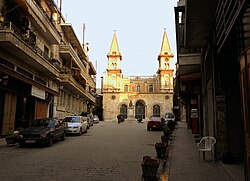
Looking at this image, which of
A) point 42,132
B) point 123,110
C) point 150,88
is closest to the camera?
point 42,132

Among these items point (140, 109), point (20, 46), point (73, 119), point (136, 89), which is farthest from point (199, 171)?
point (136, 89)

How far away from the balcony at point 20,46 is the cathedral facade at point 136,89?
46824 mm

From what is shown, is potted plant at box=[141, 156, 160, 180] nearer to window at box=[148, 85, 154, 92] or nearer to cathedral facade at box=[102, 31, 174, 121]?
cathedral facade at box=[102, 31, 174, 121]

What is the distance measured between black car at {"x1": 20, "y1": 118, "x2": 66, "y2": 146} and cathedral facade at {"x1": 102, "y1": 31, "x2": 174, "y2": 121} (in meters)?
52.0

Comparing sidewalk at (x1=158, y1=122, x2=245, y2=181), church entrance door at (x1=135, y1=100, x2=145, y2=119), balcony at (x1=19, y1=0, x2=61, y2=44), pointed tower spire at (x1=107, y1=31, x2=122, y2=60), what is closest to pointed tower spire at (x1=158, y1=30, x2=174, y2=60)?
pointed tower spire at (x1=107, y1=31, x2=122, y2=60)

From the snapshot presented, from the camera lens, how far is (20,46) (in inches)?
639

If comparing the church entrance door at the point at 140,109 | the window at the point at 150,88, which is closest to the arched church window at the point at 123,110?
the church entrance door at the point at 140,109

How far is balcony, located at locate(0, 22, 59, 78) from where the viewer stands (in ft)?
48.6

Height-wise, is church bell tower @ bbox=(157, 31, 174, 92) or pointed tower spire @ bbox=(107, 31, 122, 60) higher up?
pointed tower spire @ bbox=(107, 31, 122, 60)

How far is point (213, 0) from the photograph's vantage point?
7.49 m

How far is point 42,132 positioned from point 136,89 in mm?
66425

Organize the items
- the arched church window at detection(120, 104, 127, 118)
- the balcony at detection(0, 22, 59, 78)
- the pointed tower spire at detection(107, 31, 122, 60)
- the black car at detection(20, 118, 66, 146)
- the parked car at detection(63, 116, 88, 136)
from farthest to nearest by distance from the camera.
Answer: the pointed tower spire at detection(107, 31, 122, 60)
the arched church window at detection(120, 104, 127, 118)
the parked car at detection(63, 116, 88, 136)
the balcony at detection(0, 22, 59, 78)
the black car at detection(20, 118, 66, 146)

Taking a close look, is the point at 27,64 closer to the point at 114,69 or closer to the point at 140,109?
the point at 140,109

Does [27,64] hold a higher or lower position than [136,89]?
lower
